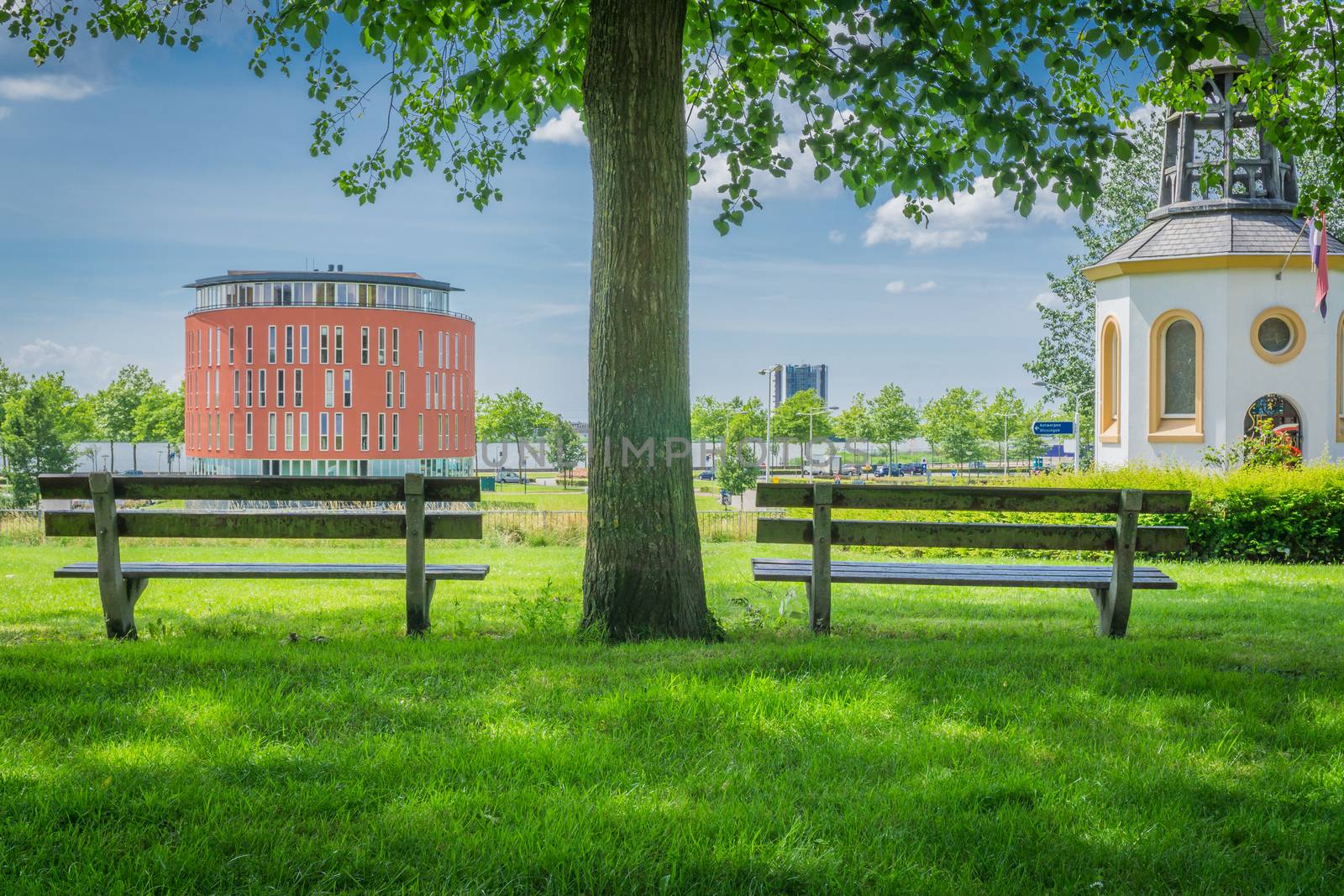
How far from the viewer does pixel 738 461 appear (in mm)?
68062

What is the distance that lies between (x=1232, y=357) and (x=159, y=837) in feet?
88.9

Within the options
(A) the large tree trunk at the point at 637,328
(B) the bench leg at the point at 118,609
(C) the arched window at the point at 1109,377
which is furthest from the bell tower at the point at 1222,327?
(B) the bench leg at the point at 118,609

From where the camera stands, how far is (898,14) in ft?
19.1

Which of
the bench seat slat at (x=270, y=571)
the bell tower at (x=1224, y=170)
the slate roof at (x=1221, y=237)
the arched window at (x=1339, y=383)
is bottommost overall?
the bench seat slat at (x=270, y=571)

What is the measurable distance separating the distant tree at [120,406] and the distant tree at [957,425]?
66.8 meters

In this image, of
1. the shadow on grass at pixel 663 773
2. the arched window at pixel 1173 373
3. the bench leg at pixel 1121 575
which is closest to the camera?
the shadow on grass at pixel 663 773

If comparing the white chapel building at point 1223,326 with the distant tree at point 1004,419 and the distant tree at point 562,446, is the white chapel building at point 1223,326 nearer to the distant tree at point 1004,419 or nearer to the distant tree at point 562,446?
the distant tree at point 1004,419

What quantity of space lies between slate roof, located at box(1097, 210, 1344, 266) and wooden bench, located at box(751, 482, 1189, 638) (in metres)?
21.9

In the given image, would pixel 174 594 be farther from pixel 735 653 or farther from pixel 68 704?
pixel 735 653

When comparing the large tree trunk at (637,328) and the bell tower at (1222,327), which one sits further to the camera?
the bell tower at (1222,327)

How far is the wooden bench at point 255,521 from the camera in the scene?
220 inches

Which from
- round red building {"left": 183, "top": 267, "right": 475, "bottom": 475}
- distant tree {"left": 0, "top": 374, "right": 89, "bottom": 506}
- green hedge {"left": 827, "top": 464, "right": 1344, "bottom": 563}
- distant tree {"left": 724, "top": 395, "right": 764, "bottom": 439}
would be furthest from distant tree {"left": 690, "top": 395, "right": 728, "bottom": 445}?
green hedge {"left": 827, "top": 464, "right": 1344, "bottom": 563}

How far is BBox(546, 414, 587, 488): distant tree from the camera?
91.1 m

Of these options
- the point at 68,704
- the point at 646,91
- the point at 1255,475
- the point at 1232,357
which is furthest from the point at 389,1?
the point at 1232,357
